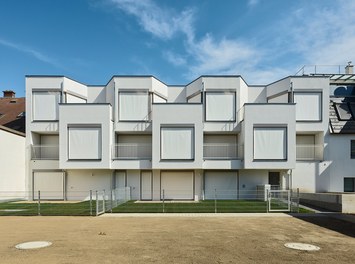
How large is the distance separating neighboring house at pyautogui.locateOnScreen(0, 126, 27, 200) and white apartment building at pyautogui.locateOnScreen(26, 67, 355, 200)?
0.61 meters

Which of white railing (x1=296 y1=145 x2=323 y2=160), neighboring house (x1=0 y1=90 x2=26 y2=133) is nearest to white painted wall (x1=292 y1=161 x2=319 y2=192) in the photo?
white railing (x1=296 y1=145 x2=323 y2=160)

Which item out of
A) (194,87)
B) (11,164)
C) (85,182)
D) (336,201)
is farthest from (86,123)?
(336,201)

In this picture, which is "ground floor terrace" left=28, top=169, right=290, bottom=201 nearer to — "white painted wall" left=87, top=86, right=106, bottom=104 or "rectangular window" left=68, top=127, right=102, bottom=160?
"rectangular window" left=68, top=127, right=102, bottom=160

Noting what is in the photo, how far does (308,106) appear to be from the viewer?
74.5 feet

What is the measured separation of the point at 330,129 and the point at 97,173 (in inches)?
754

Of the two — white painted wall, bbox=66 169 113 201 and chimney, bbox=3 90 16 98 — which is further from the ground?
chimney, bbox=3 90 16 98

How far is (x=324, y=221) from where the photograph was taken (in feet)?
43.1

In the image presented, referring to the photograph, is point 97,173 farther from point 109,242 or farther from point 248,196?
point 109,242

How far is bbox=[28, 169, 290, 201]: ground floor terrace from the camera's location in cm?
2255

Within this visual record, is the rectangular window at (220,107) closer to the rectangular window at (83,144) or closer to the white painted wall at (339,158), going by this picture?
the white painted wall at (339,158)

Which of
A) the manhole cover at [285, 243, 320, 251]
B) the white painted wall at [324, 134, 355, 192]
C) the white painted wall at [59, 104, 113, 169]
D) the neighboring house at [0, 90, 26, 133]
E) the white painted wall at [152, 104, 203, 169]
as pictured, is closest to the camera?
the manhole cover at [285, 243, 320, 251]

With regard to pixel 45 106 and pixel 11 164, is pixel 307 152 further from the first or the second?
pixel 11 164

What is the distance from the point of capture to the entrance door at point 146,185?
74.6 ft

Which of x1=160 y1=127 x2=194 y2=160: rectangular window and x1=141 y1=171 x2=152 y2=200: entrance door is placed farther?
x1=141 y1=171 x2=152 y2=200: entrance door
